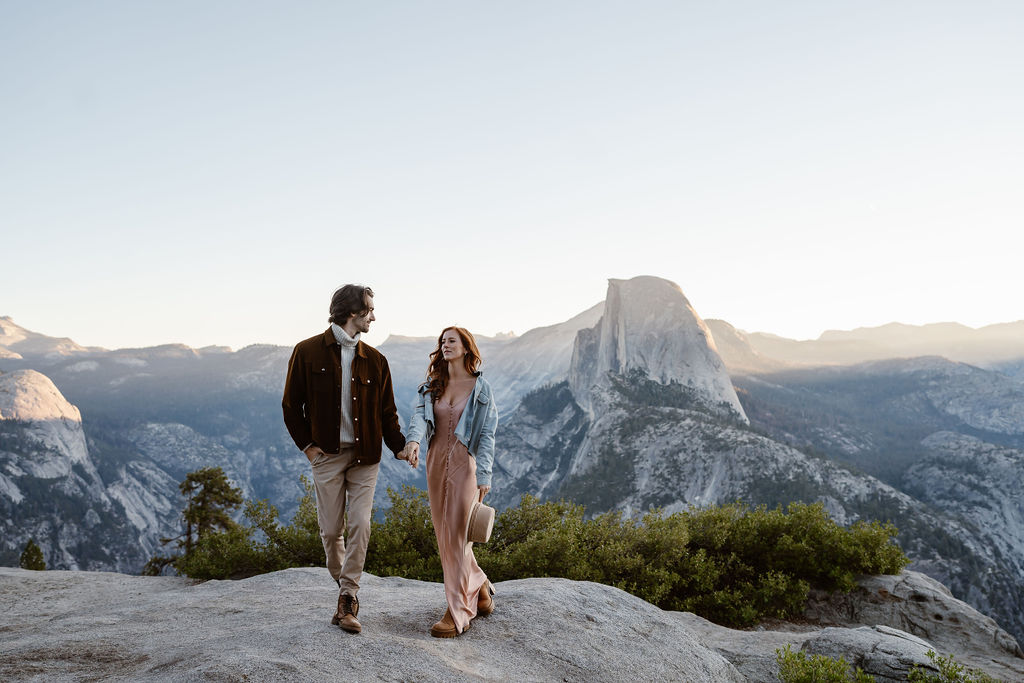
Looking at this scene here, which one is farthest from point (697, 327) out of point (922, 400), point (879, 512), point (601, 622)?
point (601, 622)

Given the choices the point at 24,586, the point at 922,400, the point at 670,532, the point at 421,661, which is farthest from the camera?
the point at 922,400

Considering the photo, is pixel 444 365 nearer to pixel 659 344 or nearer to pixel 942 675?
pixel 942 675

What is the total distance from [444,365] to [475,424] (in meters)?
0.73

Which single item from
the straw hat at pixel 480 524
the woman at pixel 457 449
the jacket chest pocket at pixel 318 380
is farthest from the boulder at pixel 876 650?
the jacket chest pocket at pixel 318 380

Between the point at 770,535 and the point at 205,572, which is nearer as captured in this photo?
the point at 205,572

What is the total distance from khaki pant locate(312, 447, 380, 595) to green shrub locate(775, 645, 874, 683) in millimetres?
4896

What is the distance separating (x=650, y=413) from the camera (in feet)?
299

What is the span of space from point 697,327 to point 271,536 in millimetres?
→ 120774

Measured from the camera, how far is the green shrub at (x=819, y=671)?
21.1 ft

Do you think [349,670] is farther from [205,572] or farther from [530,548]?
[205,572]

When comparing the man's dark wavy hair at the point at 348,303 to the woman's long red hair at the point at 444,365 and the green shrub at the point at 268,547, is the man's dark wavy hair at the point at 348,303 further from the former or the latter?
the green shrub at the point at 268,547

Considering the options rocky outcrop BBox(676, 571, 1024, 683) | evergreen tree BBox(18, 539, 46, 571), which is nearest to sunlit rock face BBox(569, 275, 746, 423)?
evergreen tree BBox(18, 539, 46, 571)

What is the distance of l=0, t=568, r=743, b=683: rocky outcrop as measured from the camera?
4.79 m

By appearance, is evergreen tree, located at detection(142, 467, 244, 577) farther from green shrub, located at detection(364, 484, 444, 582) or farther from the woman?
the woman
